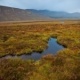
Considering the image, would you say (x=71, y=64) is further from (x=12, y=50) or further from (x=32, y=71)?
→ (x=12, y=50)

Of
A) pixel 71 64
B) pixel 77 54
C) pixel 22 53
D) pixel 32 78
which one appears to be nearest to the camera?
pixel 32 78

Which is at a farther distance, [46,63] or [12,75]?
[46,63]

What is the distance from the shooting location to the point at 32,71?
21547mm

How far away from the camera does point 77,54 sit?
28.3 m

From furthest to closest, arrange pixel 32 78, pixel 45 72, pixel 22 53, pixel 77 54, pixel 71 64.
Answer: pixel 22 53
pixel 77 54
pixel 71 64
pixel 45 72
pixel 32 78

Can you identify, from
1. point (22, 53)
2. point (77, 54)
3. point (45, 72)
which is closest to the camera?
point (45, 72)

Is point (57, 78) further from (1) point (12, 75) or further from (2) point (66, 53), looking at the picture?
(2) point (66, 53)

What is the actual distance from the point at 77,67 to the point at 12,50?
15088mm

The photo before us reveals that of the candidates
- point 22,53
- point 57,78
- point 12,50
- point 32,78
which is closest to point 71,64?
point 57,78

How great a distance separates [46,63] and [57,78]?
14.9ft

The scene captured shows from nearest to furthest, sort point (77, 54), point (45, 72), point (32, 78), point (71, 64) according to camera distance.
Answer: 1. point (32, 78)
2. point (45, 72)
3. point (71, 64)
4. point (77, 54)

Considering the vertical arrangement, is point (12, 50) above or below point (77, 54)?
below

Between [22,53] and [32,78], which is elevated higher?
[32,78]

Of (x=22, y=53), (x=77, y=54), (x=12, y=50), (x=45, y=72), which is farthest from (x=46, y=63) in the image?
(x=12, y=50)
